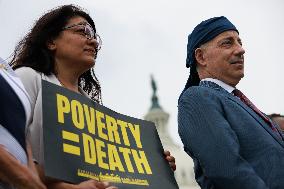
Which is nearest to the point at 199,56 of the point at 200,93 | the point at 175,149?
the point at 200,93

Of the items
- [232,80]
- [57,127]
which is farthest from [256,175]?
[57,127]

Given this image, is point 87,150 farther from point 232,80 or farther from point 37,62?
point 232,80

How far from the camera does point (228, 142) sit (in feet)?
9.37

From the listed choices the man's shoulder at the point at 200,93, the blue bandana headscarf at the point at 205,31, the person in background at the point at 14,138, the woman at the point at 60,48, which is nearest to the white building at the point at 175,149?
the blue bandana headscarf at the point at 205,31

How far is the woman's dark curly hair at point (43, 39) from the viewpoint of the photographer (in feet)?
10.1

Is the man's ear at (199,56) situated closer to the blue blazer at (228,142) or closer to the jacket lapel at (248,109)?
the jacket lapel at (248,109)

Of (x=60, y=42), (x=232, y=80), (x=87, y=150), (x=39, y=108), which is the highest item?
(x=60, y=42)

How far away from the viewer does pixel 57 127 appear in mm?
2461

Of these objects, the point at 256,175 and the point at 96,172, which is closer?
the point at 96,172

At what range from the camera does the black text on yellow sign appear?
252cm

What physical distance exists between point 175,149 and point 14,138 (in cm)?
7121

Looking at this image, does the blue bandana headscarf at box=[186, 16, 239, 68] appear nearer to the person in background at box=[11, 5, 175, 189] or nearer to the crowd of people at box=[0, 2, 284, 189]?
the crowd of people at box=[0, 2, 284, 189]

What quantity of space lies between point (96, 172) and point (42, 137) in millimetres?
315

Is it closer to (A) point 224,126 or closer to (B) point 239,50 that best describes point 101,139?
(A) point 224,126
